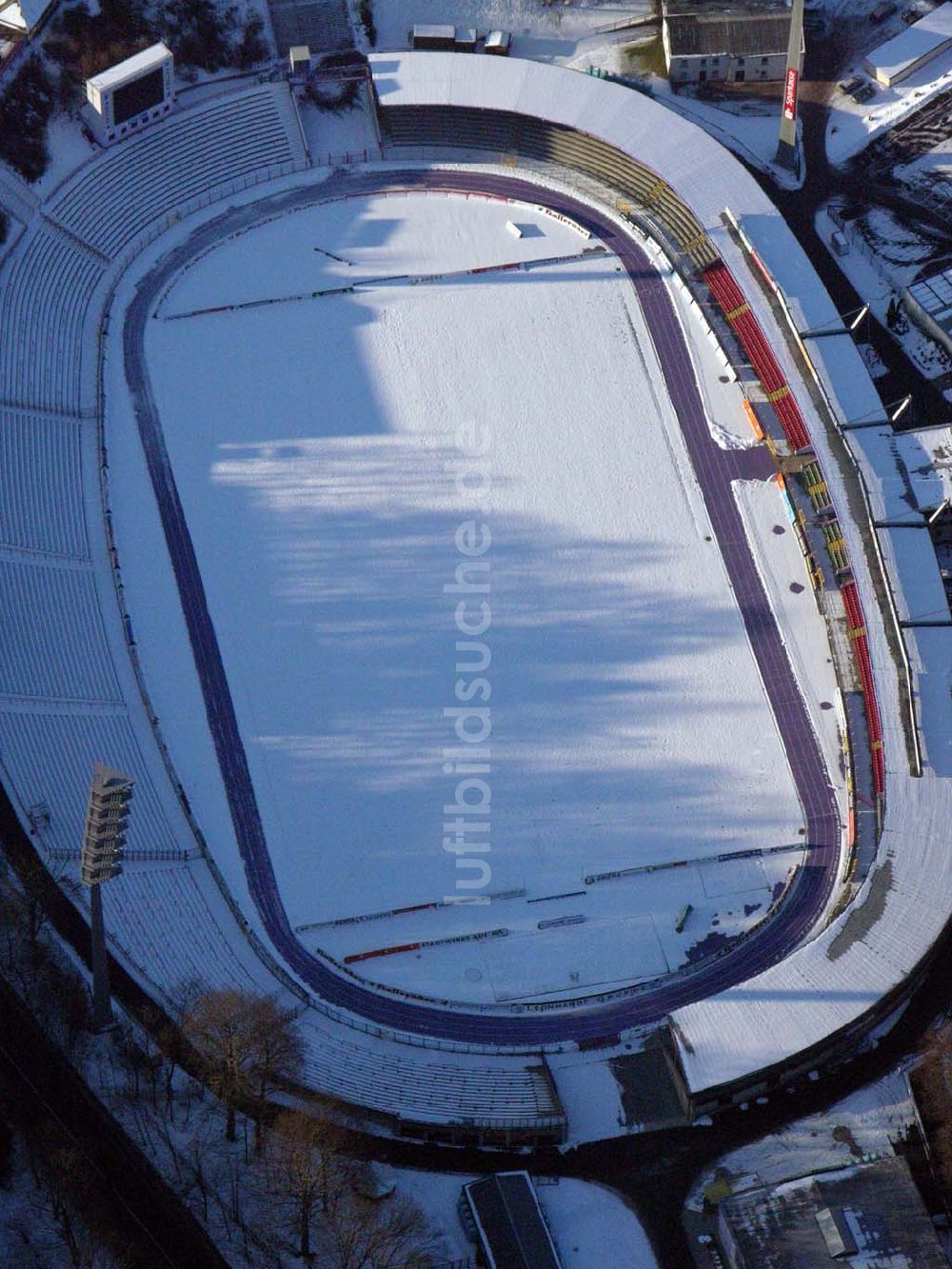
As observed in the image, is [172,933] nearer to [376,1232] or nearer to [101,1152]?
[101,1152]

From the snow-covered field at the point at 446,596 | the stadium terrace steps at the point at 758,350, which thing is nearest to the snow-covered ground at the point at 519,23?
the snow-covered field at the point at 446,596

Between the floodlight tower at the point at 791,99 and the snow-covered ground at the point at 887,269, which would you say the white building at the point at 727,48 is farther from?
the snow-covered ground at the point at 887,269

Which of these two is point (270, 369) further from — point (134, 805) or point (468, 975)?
point (468, 975)

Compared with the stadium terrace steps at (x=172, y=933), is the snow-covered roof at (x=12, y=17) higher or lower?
higher

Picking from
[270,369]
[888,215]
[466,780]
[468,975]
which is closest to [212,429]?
[270,369]

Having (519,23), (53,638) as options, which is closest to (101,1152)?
(53,638)

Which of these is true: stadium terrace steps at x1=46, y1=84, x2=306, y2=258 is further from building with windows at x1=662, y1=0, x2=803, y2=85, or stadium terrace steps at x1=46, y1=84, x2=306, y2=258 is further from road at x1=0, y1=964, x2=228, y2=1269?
road at x1=0, y1=964, x2=228, y2=1269
